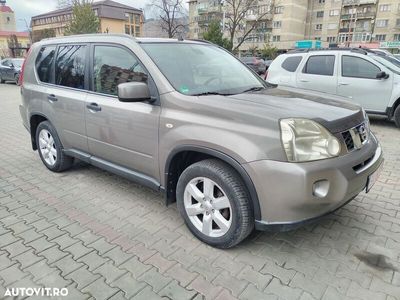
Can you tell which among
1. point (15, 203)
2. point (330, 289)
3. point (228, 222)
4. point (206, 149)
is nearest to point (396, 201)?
point (330, 289)

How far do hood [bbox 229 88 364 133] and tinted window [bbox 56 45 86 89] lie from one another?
6.62ft

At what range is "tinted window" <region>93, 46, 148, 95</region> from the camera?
3232 millimetres

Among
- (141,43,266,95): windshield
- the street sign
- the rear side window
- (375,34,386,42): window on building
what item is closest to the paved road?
(141,43,266,95): windshield

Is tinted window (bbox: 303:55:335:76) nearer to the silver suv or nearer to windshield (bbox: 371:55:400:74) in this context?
windshield (bbox: 371:55:400:74)

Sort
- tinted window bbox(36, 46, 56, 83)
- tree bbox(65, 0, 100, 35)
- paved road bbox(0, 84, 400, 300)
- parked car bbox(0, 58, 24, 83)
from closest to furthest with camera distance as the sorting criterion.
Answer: paved road bbox(0, 84, 400, 300) → tinted window bbox(36, 46, 56, 83) → parked car bbox(0, 58, 24, 83) → tree bbox(65, 0, 100, 35)

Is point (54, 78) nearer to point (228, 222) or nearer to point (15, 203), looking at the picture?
point (15, 203)

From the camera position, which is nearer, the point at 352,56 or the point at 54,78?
the point at 54,78

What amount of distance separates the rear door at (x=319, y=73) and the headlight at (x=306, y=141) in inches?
227

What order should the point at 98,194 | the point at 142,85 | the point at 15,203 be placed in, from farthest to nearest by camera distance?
the point at 98,194
the point at 15,203
the point at 142,85

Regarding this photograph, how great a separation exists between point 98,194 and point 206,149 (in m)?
1.96

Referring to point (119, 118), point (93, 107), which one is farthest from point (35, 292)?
point (93, 107)

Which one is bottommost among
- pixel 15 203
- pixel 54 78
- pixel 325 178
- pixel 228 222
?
pixel 15 203

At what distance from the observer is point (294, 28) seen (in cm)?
6544

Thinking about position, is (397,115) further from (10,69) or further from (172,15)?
(172,15)
